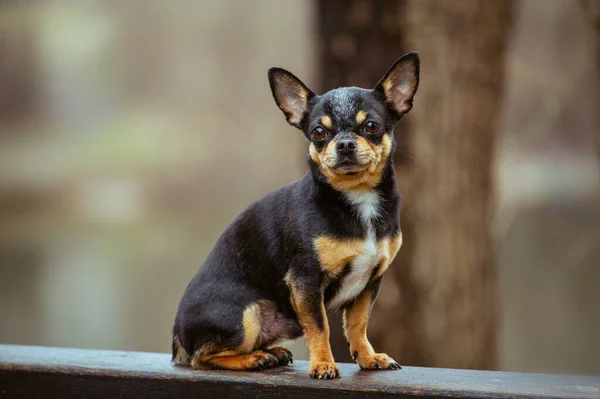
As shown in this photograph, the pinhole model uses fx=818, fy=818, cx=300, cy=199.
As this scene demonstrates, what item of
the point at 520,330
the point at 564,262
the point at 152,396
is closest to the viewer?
the point at 152,396

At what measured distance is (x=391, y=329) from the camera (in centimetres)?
404

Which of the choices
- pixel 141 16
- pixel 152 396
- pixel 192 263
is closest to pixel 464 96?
pixel 152 396

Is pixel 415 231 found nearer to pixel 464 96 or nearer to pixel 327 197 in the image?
pixel 464 96

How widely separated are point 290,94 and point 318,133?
0.15 metres

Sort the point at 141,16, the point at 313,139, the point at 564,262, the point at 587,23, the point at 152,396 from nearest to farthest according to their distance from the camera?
the point at 313,139, the point at 152,396, the point at 587,23, the point at 564,262, the point at 141,16

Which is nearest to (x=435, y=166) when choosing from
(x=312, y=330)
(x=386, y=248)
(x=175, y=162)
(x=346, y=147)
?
(x=386, y=248)

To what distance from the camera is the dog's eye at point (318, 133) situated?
2.04 m

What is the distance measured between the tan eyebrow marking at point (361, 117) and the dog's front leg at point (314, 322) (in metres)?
0.45

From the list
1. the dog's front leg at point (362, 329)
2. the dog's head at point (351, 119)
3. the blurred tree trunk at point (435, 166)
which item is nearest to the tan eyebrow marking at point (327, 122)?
the dog's head at point (351, 119)

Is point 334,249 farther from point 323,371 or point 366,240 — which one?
point 323,371

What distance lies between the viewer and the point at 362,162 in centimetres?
199

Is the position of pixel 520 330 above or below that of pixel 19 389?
below

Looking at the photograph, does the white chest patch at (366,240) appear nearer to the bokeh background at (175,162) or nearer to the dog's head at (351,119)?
the dog's head at (351,119)

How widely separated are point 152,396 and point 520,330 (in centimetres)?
415
